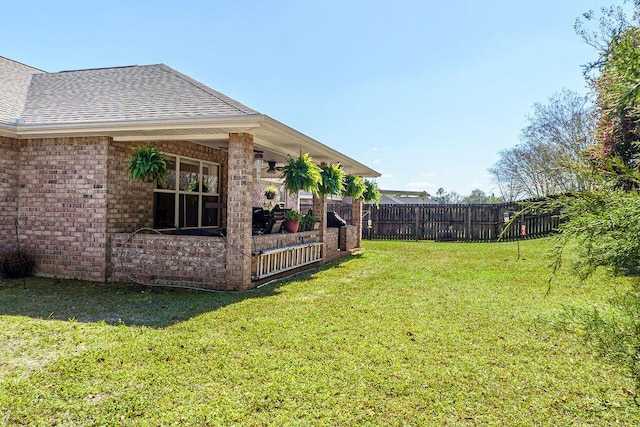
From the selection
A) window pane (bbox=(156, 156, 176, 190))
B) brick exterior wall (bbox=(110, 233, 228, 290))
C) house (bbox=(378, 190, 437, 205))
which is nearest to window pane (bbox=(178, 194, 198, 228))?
window pane (bbox=(156, 156, 176, 190))

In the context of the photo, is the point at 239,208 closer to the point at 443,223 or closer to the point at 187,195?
the point at 187,195

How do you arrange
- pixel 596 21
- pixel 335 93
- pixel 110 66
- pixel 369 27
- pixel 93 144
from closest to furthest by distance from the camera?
pixel 93 144, pixel 110 66, pixel 369 27, pixel 596 21, pixel 335 93

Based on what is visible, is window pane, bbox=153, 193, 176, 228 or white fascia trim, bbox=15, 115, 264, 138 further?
window pane, bbox=153, 193, 176, 228

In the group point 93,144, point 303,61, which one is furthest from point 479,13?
point 93,144

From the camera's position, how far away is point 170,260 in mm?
6957

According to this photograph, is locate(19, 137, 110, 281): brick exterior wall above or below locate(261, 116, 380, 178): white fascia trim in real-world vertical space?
below

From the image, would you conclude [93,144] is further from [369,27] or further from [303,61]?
[303,61]

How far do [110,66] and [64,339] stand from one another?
26.8 feet

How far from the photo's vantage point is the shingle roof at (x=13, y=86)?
24.7 feet

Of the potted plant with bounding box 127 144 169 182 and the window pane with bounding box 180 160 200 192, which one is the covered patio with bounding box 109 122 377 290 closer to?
the potted plant with bounding box 127 144 169 182

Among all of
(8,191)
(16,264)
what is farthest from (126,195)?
(16,264)

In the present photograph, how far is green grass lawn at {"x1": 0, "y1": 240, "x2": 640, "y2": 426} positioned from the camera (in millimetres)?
2635

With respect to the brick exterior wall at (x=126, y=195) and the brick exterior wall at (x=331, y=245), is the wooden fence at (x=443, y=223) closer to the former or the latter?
the brick exterior wall at (x=331, y=245)

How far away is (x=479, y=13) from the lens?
8.59 meters
